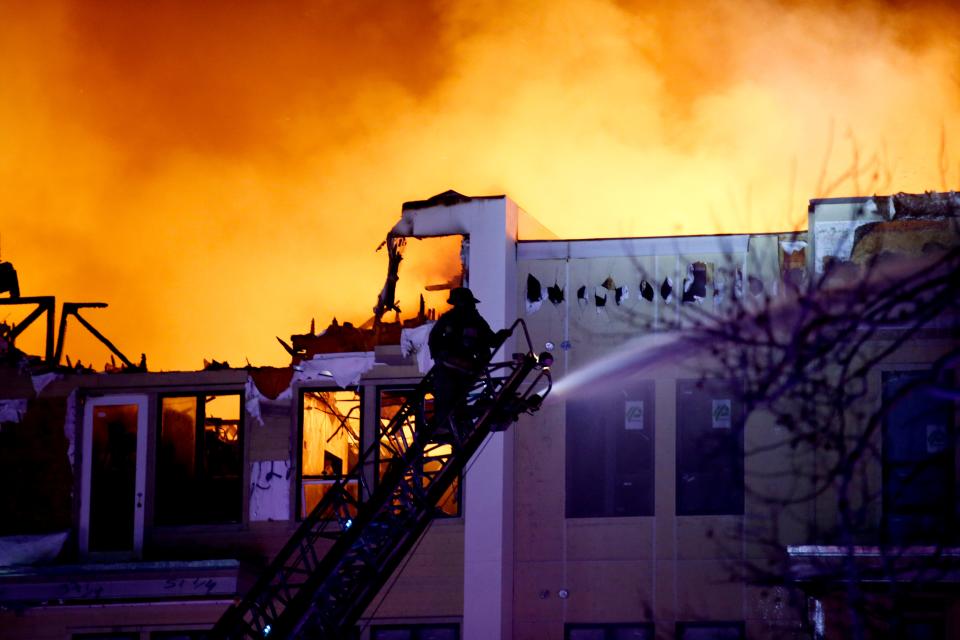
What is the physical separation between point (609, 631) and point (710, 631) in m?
1.36

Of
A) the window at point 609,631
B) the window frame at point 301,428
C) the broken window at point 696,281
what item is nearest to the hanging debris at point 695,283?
the broken window at point 696,281

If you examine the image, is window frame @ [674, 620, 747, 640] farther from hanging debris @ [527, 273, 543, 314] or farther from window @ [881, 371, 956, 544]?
hanging debris @ [527, 273, 543, 314]

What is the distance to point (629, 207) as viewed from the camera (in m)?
24.1

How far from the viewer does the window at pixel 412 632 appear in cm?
1855

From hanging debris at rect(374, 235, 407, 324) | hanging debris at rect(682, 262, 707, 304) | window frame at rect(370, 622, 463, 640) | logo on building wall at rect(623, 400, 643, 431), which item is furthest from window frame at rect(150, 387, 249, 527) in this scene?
hanging debris at rect(682, 262, 707, 304)

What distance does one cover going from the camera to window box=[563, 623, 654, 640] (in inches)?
719

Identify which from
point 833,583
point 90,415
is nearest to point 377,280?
point 90,415

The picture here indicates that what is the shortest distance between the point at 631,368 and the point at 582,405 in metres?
0.86

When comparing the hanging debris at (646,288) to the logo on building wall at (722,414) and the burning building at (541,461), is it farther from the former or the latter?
the logo on building wall at (722,414)

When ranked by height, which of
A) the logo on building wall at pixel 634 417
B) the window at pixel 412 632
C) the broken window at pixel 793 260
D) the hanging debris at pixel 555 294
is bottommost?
the window at pixel 412 632

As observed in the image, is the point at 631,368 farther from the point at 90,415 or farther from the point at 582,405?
the point at 90,415

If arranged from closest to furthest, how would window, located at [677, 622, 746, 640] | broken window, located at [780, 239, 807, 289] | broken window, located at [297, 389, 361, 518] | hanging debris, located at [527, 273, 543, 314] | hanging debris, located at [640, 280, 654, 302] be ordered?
1. broken window, located at [780, 239, 807, 289]
2. window, located at [677, 622, 746, 640]
3. hanging debris, located at [640, 280, 654, 302]
4. hanging debris, located at [527, 273, 543, 314]
5. broken window, located at [297, 389, 361, 518]

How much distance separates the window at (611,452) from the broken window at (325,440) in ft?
10.4

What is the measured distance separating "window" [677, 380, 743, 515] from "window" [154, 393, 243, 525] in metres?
6.36
